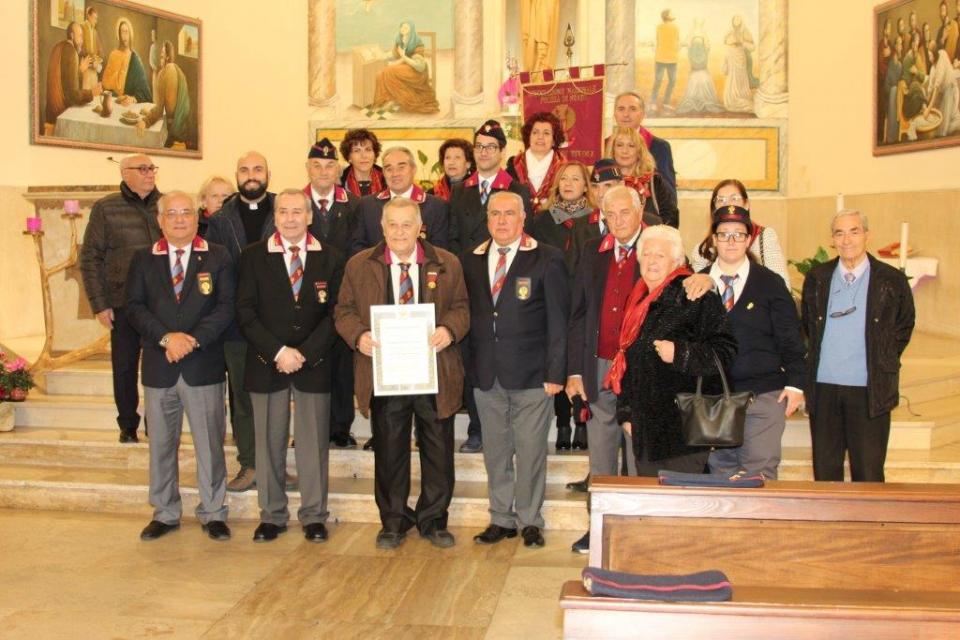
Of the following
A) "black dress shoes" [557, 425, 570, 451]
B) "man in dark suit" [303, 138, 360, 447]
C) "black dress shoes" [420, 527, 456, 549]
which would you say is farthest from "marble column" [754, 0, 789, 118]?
"black dress shoes" [420, 527, 456, 549]

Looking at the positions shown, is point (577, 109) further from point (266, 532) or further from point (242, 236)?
point (266, 532)

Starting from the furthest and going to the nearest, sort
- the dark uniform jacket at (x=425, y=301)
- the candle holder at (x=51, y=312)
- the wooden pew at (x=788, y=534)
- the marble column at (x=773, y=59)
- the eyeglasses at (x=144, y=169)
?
the marble column at (x=773, y=59), the candle holder at (x=51, y=312), the eyeglasses at (x=144, y=169), the dark uniform jacket at (x=425, y=301), the wooden pew at (x=788, y=534)

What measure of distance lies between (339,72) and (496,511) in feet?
27.8

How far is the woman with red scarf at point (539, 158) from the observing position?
21.9 feet

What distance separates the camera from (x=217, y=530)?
5.74m

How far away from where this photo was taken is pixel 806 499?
326cm

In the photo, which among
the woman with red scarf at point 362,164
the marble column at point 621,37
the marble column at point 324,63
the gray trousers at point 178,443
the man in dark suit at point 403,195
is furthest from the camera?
the marble column at point 324,63

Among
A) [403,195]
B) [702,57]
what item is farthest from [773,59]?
[403,195]

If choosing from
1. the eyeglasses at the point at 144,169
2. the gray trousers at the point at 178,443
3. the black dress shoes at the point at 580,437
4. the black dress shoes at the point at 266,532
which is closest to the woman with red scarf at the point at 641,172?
the black dress shoes at the point at 580,437

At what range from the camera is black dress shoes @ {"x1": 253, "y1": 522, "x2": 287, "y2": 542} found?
568 cm

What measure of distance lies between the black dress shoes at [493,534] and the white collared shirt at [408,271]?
1.27 meters

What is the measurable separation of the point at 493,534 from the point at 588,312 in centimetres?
133

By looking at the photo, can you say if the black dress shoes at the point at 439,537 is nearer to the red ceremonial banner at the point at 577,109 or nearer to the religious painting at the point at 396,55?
the red ceremonial banner at the point at 577,109

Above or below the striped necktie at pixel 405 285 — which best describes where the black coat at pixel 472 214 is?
above
